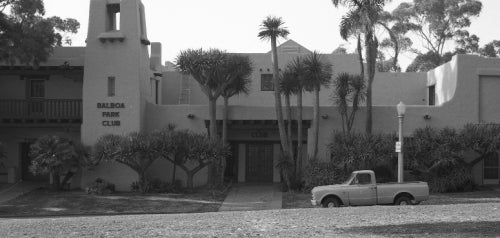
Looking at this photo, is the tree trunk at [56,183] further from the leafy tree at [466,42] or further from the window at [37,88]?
the leafy tree at [466,42]

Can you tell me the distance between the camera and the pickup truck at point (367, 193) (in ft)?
72.9

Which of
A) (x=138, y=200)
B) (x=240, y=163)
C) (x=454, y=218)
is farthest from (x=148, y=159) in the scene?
(x=454, y=218)

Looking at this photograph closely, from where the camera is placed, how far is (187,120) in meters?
31.8

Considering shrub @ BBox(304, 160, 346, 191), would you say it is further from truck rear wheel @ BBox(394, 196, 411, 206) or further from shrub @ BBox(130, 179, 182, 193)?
truck rear wheel @ BBox(394, 196, 411, 206)

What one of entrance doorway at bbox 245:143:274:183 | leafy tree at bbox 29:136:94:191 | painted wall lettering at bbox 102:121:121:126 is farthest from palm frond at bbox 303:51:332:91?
leafy tree at bbox 29:136:94:191

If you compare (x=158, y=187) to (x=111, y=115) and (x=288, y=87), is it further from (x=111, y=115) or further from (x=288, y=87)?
(x=288, y=87)

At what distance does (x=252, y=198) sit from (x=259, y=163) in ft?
19.6

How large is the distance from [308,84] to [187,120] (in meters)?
6.53

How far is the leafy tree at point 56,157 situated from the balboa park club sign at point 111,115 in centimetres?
186

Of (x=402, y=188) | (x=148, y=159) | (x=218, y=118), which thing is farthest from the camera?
(x=218, y=118)

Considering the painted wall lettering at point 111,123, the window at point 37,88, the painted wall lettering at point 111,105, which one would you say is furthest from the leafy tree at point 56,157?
the window at point 37,88

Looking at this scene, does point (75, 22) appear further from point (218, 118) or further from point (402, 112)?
point (402, 112)

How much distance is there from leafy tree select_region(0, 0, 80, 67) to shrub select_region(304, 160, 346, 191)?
40.6 feet

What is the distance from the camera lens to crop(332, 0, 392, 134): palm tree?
29.2 meters
